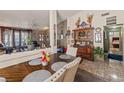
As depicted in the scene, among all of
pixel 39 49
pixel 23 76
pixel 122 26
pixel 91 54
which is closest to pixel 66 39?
pixel 91 54

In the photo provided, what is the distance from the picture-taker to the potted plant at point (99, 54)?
14.7ft

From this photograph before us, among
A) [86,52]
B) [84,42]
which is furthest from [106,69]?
[84,42]

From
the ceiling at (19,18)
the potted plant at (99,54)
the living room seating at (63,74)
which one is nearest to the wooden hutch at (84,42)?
the potted plant at (99,54)

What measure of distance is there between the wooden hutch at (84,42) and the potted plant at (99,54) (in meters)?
0.15

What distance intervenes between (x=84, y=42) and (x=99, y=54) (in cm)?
102

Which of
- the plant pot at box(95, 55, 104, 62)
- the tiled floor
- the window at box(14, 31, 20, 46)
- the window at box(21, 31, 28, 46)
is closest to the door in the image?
the plant pot at box(95, 55, 104, 62)

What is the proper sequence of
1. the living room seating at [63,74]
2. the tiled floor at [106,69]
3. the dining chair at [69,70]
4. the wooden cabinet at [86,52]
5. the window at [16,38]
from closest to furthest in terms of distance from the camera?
the living room seating at [63,74]
the dining chair at [69,70]
the window at [16,38]
the tiled floor at [106,69]
the wooden cabinet at [86,52]

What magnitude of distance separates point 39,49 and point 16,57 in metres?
0.67

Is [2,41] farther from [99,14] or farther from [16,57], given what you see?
[99,14]

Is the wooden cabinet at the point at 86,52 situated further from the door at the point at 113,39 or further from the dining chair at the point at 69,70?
the dining chair at the point at 69,70

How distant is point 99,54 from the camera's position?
4566mm

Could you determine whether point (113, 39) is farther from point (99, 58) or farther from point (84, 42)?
point (84, 42)

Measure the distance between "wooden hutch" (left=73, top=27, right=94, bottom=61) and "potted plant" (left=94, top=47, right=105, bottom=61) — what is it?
0.48 ft

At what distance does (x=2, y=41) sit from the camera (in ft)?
Answer: 6.34
